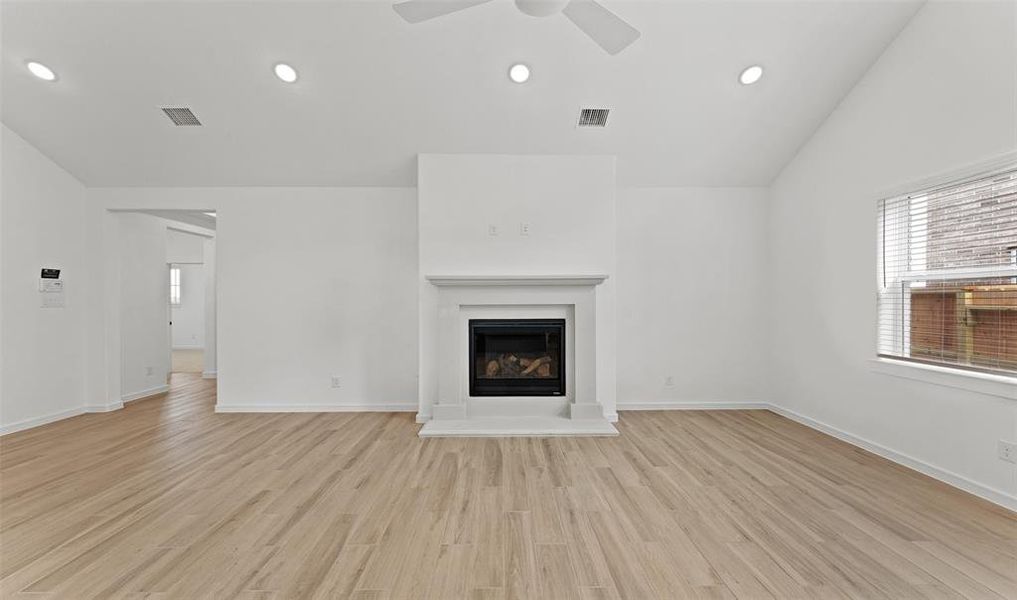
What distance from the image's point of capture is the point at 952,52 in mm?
2760

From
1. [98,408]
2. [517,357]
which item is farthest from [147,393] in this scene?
[517,357]

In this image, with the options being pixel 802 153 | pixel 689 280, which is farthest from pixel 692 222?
pixel 802 153

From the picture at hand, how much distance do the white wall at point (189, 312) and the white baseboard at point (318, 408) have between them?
7.68 m

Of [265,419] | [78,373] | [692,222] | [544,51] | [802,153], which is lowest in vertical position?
[265,419]

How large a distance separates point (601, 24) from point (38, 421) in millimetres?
5715

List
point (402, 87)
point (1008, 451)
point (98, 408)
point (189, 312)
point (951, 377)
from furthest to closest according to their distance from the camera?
1. point (189, 312)
2. point (98, 408)
3. point (402, 87)
4. point (951, 377)
5. point (1008, 451)

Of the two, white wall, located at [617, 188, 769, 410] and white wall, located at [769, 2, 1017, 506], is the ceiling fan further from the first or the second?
white wall, located at [617, 188, 769, 410]

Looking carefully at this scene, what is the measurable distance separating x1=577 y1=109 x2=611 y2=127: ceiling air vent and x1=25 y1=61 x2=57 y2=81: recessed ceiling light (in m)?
4.17

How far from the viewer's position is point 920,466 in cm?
291

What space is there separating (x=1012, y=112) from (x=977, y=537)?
2.23m

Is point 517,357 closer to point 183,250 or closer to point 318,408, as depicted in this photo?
point 318,408

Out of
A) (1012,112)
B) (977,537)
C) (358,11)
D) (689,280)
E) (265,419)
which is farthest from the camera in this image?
(689,280)

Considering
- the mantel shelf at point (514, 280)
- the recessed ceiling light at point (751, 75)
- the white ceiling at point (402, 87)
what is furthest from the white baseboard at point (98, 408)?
the recessed ceiling light at point (751, 75)

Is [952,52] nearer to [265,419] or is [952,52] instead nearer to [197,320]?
[265,419]
